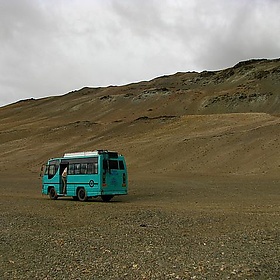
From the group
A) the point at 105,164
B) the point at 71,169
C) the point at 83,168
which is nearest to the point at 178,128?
the point at 71,169

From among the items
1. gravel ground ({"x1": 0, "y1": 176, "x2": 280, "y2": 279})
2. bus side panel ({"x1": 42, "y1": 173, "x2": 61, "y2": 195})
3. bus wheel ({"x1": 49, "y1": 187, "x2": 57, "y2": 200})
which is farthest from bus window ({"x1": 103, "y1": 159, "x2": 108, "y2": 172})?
gravel ground ({"x1": 0, "y1": 176, "x2": 280, "y2": 279})

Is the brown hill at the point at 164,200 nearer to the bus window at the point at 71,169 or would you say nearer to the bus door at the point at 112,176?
the bus door at the point at 112,176

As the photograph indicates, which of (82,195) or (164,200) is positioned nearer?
(164,200)

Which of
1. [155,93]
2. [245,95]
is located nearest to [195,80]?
[155,93]

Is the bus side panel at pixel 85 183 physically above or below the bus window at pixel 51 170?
below

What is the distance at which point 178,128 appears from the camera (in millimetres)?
61406

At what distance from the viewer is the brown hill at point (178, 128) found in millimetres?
43594

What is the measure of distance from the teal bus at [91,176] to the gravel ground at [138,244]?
4919 mm

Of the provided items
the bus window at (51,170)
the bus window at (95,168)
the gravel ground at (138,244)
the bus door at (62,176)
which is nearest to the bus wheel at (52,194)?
the bus door at (62,176)

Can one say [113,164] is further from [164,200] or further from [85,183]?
[164,200]

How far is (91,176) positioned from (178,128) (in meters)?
38.5

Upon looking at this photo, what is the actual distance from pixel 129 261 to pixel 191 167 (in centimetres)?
3336

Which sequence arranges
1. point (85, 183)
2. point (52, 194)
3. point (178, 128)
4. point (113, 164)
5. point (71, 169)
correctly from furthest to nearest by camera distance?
point (178, 128)
point (52, 194)
point (71, 169)
point (85, 183)
point (113, 164)

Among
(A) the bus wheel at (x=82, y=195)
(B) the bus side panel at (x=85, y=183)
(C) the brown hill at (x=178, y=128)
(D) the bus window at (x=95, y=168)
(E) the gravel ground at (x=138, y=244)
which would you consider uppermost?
(C) the brown hill at (x=178, y=128)
